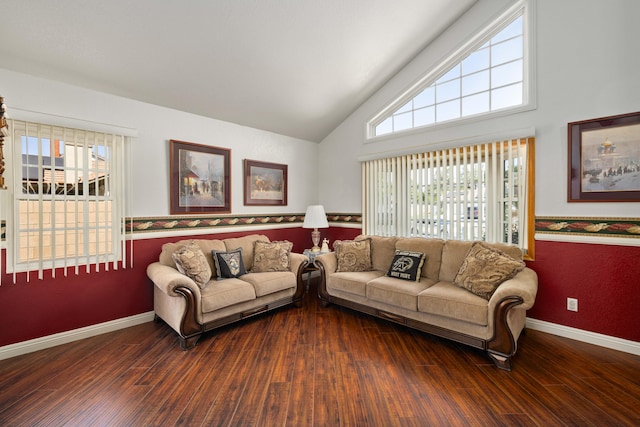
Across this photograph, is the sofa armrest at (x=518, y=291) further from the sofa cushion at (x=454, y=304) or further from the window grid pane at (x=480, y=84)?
the window grid pane at (x=480, y=84)

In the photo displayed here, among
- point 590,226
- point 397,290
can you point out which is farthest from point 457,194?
point 397,290

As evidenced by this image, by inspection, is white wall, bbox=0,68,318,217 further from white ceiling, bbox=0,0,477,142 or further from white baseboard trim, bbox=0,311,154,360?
white baseboard trim, bbox=0,311,154,360

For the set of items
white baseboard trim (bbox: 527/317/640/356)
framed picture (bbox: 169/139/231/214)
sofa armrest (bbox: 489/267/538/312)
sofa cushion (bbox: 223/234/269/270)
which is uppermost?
framed picture (bbox: 169/139/231/214)

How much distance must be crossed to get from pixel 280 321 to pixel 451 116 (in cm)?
344

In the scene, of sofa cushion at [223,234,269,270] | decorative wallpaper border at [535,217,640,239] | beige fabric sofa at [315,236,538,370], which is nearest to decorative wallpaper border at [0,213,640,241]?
decorative wallpaper border at [535,217,640,239]

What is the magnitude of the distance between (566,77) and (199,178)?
171 inches

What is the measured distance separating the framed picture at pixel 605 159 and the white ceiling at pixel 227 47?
210 cm

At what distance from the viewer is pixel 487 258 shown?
2891 millimetres

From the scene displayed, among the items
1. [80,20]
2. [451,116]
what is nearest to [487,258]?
[451,116]

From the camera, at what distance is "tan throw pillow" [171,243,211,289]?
3043mm

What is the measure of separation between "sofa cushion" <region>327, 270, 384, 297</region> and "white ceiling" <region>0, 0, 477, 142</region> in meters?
2.53

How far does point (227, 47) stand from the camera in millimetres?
2973

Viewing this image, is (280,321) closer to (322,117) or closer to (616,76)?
(322,117)

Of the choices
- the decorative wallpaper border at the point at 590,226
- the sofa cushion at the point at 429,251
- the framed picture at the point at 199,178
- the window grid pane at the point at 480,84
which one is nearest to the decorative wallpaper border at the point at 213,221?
the framed picture at the point at 199,178
